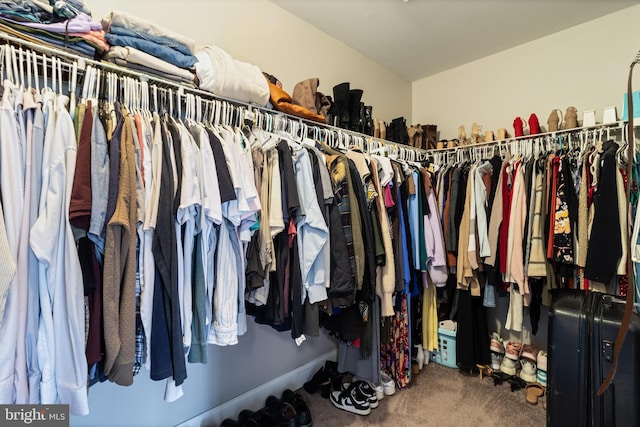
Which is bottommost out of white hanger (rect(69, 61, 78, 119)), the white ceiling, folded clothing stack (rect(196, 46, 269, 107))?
white hanger (rect(69, 61, 78, 119))

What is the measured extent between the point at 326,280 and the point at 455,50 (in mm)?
2400

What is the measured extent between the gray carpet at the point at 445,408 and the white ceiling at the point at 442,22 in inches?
103

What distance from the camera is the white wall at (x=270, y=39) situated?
150cm

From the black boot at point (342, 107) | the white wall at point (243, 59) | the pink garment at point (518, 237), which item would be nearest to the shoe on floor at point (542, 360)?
the pink garment at point (518, 237)

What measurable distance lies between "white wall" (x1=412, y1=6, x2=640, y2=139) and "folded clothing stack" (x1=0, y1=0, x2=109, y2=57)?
2.61m

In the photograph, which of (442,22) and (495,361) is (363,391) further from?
(442,22)

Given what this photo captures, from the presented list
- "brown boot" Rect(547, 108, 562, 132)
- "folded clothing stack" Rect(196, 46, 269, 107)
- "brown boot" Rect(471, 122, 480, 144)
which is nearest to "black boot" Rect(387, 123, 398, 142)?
"brown boot" Rect(471, 122, 480, 144)

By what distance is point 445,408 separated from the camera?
1.79 metres

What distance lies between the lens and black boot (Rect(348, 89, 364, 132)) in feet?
6.60

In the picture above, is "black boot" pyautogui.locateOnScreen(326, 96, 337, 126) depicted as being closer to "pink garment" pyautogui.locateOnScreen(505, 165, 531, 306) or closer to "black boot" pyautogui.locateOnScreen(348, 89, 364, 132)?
"black boot" pyautogui.locateOnScreen(348, 89, 364, 132)

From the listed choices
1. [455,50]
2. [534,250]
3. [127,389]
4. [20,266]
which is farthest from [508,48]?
[127,389]

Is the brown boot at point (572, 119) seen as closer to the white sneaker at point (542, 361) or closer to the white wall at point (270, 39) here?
the white wall at point (270, 39)

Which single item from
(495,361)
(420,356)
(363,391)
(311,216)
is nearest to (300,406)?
(363,391)

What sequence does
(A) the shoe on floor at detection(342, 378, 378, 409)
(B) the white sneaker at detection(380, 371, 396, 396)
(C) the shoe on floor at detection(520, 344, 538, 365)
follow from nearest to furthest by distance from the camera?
1. (A) the shoe on floor at detection(342, 378, 378, 409)
2. (B) the white sneaker at detection(380, 371, 396, 396)
3. (C) the shoe on floor at detection(520, 344, 538, 365)
